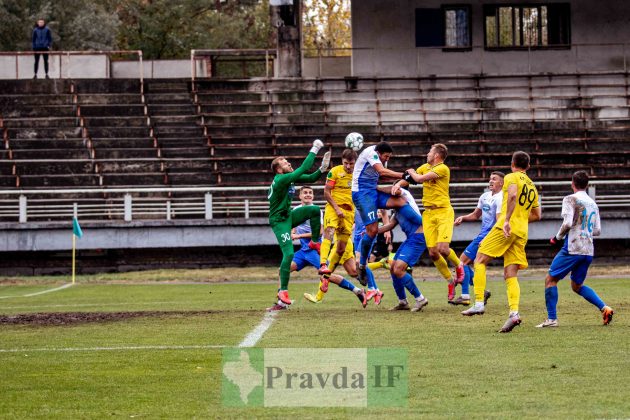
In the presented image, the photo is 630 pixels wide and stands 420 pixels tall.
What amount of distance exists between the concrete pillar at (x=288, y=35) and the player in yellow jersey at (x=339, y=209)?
26225mm

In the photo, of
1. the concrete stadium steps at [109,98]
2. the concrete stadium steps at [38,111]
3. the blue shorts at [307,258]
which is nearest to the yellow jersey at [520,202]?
the blue shorts at [307,258]

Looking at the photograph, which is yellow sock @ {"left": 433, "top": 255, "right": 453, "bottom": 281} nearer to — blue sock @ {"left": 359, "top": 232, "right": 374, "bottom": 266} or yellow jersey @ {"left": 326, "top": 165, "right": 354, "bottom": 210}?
blue sock @ {"left": 359, "top": 232, "right": 374, "bottom": 266}

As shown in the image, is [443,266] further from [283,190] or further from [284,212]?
[283,190]

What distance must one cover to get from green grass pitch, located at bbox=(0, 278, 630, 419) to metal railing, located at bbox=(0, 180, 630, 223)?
1283cm

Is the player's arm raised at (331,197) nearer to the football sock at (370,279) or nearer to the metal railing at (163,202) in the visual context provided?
the football sock at (370,279)

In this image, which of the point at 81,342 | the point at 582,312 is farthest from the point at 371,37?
A: the point at 81,342

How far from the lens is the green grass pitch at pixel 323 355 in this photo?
28.4 feet

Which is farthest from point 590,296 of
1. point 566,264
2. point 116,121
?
point 116,121

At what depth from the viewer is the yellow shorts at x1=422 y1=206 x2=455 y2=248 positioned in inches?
672

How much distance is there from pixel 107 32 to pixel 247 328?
49.6m

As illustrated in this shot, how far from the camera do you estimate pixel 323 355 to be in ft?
36.5

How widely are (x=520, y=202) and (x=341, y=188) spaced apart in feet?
14.7

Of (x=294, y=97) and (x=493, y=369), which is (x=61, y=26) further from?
(x=493, y=369)

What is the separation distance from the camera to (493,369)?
10391 mm
